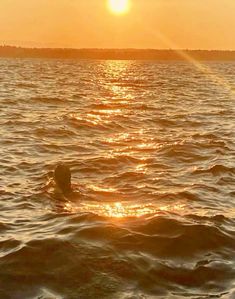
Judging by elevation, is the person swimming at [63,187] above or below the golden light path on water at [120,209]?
above

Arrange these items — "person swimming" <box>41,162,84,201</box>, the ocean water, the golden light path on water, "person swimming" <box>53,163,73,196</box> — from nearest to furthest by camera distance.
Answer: the ocean water, the golden light path on water, "person swimming" <box>41,162,84,201</box>, "person swimming" <box>53,163,73,196</box>

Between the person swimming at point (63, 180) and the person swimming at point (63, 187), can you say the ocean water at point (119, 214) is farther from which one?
the person swimming at point (63, 180)

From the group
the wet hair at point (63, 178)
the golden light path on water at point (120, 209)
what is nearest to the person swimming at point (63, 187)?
the wet hair at point (63, 178)

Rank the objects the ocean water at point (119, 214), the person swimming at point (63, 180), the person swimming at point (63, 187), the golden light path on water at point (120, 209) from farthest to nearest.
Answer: the person swimming at point (63, 180) < the person swimming at point (63, 187) < the golden light path on water at point (120, 209) < the ocean water at point (119, 214)

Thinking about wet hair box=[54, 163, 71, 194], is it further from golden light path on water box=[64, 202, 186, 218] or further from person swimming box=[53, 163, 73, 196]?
golden light path on water box=[64, 202, 186, 218]

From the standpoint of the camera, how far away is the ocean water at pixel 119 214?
862 centimetres

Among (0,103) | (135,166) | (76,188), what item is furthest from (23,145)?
(0,103)

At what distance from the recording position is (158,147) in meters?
20.7

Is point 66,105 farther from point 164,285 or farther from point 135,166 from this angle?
point 164,285

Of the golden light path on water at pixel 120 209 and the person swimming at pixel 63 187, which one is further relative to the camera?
the person swimming at pixel 63 187

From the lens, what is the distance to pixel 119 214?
12023mm

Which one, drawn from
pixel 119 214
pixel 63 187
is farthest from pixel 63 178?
pixel 119 214

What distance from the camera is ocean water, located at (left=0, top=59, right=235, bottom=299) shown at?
8.62 metres

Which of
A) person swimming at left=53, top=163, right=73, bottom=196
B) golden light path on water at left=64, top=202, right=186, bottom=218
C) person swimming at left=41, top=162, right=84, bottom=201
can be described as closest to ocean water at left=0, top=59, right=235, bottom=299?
golden light path on water at left=64, top=202, right=186, bottom=218
